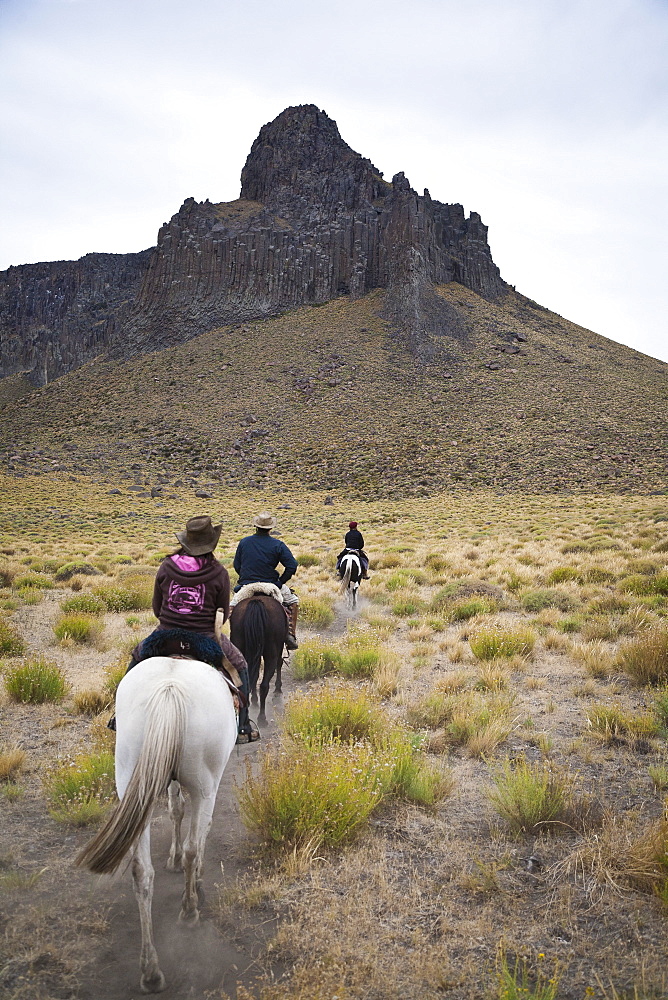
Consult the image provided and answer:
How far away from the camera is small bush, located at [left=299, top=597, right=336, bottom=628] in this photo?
11.0 meters

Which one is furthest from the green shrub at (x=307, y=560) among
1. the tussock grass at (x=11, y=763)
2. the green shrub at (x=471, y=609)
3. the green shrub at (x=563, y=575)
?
the tussock grass at (x=11, y=763)

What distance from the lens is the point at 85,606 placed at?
11219 millimetres

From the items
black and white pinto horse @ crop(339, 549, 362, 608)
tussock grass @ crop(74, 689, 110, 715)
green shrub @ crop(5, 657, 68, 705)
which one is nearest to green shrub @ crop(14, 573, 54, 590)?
green shrub @ crop(5, 657, 68, 705)

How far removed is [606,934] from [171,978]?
2.52 m

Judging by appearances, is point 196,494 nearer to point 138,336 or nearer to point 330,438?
point 330,438

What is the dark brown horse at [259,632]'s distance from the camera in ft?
20.9

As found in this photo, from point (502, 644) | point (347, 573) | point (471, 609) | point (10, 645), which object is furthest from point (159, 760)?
point (347, 573)

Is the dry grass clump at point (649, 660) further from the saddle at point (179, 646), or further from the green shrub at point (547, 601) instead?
the saddle at point (179, 646)

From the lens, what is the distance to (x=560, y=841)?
409 cm

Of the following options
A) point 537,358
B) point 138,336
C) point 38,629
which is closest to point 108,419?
point 138,336

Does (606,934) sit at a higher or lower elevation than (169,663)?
lower

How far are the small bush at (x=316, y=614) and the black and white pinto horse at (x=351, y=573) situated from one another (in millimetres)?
634

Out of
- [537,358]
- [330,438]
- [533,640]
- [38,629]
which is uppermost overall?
[537,358]

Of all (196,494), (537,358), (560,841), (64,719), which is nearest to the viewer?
(560,841)
